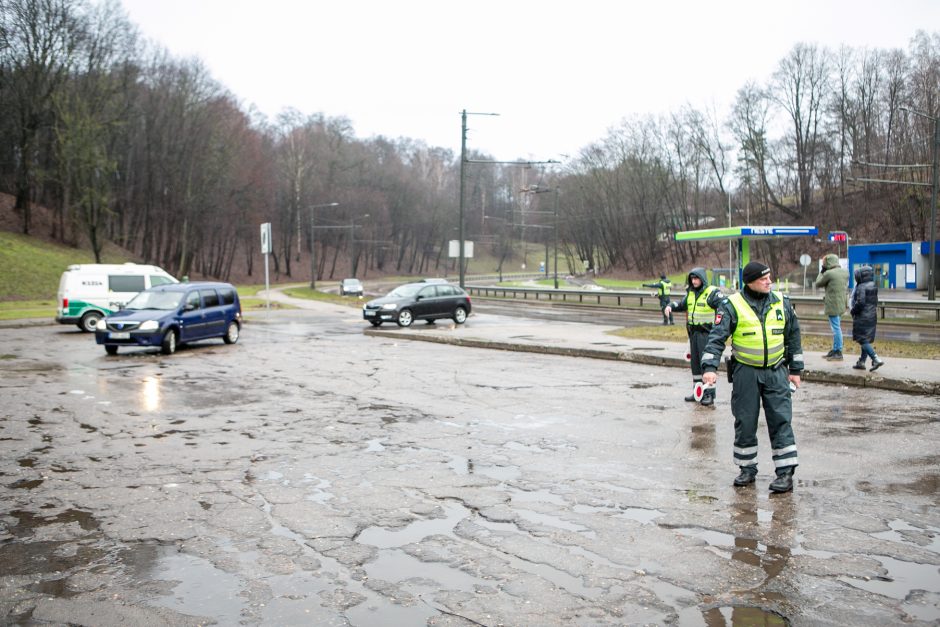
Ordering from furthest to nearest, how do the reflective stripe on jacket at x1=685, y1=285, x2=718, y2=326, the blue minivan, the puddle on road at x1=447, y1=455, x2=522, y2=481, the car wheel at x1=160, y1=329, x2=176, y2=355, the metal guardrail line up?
1. the metal guardrail
2. the car wheel at x1=160, y1=329, x2=176, y2=355
3. the blue minivan
4. the reflective stripe on jacket at x1=685, y1=285, x2=718, y2=326
5. the puddle on road at x1=447, y1=455, x2=522, y2=481

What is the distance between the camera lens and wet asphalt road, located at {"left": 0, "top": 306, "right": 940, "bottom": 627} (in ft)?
14.3

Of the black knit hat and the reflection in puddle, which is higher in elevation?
the black knit hat

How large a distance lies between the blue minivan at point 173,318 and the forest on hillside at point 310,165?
2149 cm

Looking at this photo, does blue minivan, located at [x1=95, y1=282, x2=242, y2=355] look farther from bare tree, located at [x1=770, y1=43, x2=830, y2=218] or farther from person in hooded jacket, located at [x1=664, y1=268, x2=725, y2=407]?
bare tree, located at [x1=770, y1=43, x2=830, y2=218]

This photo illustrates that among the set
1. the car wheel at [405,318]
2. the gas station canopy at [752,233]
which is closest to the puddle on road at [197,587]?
the car wheel at [405,318]

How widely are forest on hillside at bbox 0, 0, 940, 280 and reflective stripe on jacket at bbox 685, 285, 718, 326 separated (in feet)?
95.9

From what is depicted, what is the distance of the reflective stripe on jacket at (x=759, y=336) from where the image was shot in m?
6.66

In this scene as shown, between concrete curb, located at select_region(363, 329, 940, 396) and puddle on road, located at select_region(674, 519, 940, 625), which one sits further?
concrete curb, located at select_region(363, 329, 940, 396)

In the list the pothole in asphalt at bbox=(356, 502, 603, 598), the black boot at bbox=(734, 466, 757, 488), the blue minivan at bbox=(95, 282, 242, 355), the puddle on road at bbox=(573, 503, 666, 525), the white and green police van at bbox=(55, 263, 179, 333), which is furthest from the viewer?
the white and green police van at bbox=(55, 263, 179, 333)

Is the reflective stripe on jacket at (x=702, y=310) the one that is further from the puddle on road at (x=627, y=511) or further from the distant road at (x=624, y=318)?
the distant road at (x=624, y=318)

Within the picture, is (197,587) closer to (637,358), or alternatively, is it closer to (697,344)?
(697,344)

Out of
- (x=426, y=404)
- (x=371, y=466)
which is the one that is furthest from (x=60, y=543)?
(x=426, y=404)

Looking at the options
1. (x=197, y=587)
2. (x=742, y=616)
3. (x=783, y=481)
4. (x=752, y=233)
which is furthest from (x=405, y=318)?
(x=742, y=616)

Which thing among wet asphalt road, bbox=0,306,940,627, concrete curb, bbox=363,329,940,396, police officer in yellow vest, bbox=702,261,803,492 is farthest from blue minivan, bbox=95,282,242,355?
police officer in yellow vest, bbox=702,261,803,492
